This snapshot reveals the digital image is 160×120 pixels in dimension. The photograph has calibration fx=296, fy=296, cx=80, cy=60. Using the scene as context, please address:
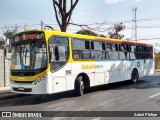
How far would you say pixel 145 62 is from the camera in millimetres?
21672

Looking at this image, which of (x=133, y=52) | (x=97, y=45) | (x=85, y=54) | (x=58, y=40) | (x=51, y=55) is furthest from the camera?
(x=133, y=52)

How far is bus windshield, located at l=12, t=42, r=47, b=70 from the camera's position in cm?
1210

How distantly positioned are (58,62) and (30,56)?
1.22 m

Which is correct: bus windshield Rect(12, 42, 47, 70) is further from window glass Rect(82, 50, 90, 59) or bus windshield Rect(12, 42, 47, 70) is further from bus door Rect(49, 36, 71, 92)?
window glass Rect(82, 50, 90, 59)

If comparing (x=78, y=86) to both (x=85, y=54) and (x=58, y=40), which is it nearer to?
(x=85, y=54)

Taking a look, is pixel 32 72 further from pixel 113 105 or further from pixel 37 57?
pixel 113 105

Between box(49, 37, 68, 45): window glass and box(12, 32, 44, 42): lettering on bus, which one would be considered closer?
box(12, 32, 44, 42): lettering on bus

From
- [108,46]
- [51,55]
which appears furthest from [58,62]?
[108,46]

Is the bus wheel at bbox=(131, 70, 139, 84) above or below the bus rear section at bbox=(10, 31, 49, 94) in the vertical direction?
below

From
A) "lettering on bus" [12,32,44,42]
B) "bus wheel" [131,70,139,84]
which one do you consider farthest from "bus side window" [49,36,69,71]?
"bus wheel" [131,70,139,84]

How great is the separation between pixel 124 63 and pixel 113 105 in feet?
25.3

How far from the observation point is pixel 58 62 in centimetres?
1262

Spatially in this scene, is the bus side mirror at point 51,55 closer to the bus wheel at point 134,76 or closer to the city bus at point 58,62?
the city bus at point 58,62

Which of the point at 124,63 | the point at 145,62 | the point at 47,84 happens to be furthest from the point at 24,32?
the point at 145,62
